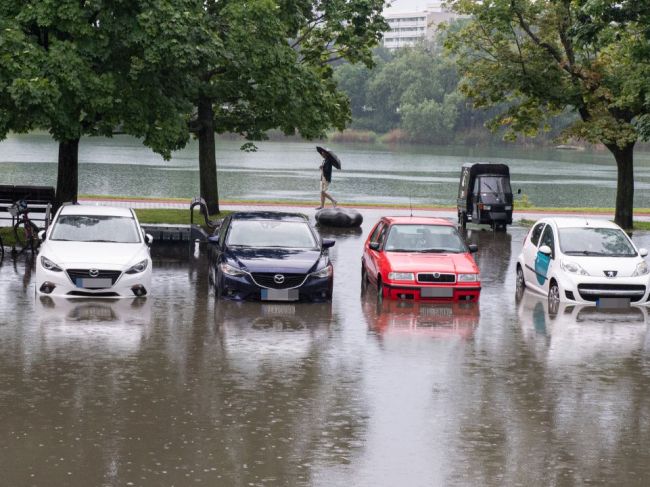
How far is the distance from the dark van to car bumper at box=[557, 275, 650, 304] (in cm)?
1548

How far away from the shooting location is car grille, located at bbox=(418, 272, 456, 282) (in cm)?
2009

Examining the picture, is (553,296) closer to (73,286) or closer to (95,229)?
(95,229)

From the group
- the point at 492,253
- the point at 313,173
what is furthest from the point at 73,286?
the point at 313,173

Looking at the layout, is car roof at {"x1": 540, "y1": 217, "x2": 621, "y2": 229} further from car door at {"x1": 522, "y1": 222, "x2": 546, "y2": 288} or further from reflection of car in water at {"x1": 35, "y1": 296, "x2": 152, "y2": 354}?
reflection of car in water at {"x1": 35, "y1": 296, "x2": 152, "y2": 354}

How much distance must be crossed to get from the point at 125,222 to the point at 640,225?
22.6 metres

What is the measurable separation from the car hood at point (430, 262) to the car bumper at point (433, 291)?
278 millimetres

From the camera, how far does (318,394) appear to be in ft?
41.5

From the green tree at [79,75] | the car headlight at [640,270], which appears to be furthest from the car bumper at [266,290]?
the green tree at [79,75]

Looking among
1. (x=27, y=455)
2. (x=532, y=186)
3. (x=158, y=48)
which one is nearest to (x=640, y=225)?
(x=158, y=48)

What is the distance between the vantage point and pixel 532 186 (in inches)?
3305

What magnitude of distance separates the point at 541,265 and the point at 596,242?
1096mm

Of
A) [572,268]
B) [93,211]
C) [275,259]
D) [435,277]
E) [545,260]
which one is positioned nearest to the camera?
[275,259]

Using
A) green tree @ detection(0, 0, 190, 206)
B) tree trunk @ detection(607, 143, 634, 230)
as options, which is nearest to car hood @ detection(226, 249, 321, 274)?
green tree @ detection(0, 0, 190, 206)

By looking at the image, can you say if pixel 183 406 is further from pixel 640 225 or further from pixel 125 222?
pixel 640 225
